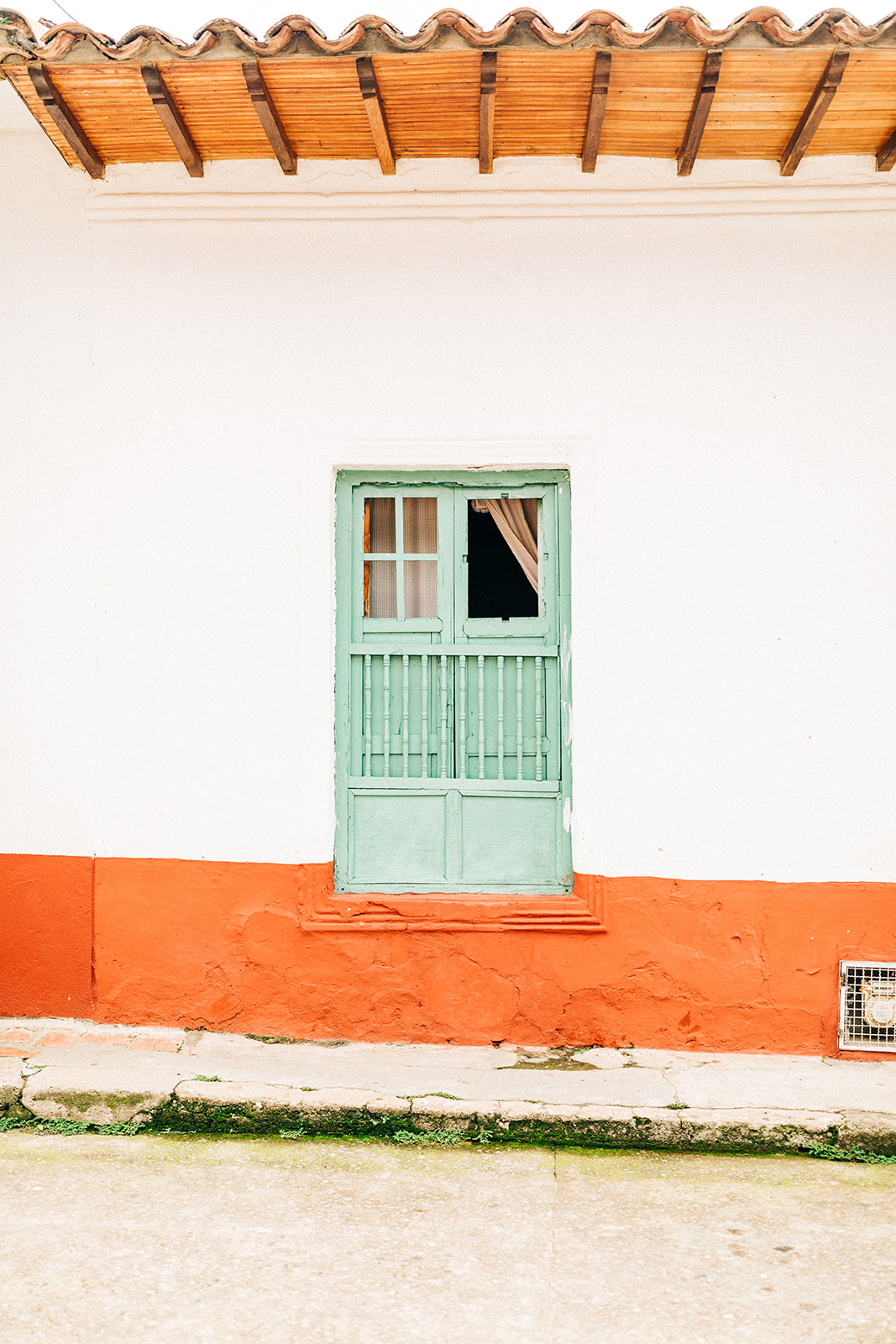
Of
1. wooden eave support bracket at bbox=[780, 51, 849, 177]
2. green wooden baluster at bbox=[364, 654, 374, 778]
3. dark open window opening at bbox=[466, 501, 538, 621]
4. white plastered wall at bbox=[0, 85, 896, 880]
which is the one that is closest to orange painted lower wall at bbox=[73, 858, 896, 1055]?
white plastered wall at bbox=[0, 85, 896, 880]

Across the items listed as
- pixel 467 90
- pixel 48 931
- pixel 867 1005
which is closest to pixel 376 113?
pixel 467 90

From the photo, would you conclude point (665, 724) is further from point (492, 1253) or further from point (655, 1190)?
point (492, 1253)

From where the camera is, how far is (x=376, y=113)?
3.90 meters

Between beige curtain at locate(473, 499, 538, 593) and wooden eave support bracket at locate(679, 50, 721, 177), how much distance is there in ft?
5.11

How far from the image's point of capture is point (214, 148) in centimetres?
434

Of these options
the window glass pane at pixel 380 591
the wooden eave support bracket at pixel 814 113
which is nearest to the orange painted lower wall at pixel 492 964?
the window glass pane at pixel 380 591

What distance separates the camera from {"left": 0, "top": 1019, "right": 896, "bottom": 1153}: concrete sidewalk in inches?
144

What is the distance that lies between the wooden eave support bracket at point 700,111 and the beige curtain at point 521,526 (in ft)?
5.11

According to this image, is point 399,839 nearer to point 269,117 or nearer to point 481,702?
point 481,702

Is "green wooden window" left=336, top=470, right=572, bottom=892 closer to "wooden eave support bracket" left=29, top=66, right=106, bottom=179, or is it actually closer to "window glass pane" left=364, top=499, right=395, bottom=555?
"window glass pane" left=364, top=499, right=395, bottom=555

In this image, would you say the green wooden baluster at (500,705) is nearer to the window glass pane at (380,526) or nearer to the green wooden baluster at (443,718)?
the green wooden baluster at (443,718)

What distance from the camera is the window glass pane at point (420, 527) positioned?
4598 millimetres

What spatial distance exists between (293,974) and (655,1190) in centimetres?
180

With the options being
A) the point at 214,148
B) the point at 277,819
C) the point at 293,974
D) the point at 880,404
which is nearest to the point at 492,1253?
the point at 293,974
